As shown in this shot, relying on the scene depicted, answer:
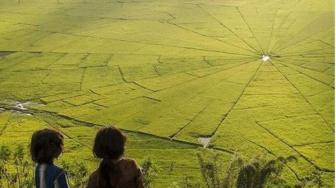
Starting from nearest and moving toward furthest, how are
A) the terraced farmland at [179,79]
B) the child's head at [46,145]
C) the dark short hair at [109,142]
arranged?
the dark short hair at [109,142]
the child's head at [46,145]
the terraced farmland at [179,79]

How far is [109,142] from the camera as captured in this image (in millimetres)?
5059

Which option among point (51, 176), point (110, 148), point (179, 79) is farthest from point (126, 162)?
point (179, 79)

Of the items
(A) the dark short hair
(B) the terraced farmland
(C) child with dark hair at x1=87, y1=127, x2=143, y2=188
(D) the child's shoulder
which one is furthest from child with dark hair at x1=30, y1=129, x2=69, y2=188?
(B) the terraced farmland

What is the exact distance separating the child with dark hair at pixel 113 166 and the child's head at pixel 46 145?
1.32 feet

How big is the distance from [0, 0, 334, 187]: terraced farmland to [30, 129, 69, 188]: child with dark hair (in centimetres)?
1196

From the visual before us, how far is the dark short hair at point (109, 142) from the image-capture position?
5051 millimetres

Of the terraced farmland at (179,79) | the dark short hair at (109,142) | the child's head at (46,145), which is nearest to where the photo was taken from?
the dark short hair at (109,142)

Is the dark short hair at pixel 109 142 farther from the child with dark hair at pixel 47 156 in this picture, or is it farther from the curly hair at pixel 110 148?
the child with dark hair at pixel 47 156

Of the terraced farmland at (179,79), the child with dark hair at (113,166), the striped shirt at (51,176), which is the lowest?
the terraced farmland at (179,79)

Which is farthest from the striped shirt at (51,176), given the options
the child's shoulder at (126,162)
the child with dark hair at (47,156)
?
the child's shoulder at (126,162)

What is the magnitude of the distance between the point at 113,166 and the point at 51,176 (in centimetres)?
59

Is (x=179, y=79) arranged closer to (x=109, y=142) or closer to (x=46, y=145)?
(x=46, y=145)

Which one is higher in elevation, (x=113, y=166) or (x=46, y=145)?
(x=46, y=145)

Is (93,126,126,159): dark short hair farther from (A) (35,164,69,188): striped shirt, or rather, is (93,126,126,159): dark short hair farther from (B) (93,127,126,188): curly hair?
(A) (35,164,69,188): striped shirt
